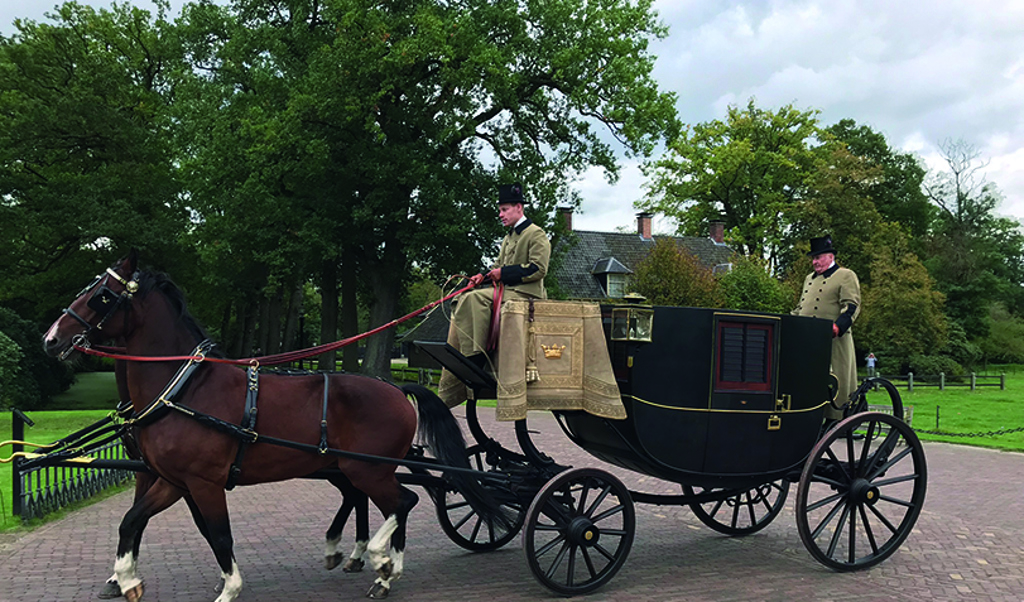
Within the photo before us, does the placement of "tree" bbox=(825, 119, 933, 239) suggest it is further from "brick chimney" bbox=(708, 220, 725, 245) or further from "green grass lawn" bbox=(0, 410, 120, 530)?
"green grass lawn" bbox=(0, 410, 120, 530)

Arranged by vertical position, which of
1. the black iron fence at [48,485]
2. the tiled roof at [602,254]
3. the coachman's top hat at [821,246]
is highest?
the tiled roof at [602,254]

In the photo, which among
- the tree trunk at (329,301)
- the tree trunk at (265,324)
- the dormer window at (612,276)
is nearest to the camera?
the tree trunk at (329,301)

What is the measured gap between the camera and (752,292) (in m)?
33.7

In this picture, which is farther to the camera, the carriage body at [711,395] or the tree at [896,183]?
the tree at [896,183]

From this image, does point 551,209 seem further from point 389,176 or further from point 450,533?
point 450,533

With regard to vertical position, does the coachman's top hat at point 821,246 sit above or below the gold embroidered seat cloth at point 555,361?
above

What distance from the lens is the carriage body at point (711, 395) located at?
608cm

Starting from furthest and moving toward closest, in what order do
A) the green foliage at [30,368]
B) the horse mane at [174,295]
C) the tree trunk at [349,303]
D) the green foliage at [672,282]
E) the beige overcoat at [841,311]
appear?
1. the green foliage at [672,282]
2. the tree trunk at [349,303]
3. the green foliage at [30,368]
4. the beige overcoat at [841,311]
5. the horse mane at [174,295]

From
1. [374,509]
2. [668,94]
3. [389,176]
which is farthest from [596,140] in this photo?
[374,509]

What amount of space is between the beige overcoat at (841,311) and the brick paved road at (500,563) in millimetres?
1596

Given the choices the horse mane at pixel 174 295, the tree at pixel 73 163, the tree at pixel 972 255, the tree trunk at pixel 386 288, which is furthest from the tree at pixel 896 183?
the horse mane at pixel 174 295

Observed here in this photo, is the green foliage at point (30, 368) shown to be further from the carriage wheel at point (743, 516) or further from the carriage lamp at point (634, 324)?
the carriage lamp at point (634, 324)

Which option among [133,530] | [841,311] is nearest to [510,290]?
[133,530]

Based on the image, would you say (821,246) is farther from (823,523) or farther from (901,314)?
(901,314)
